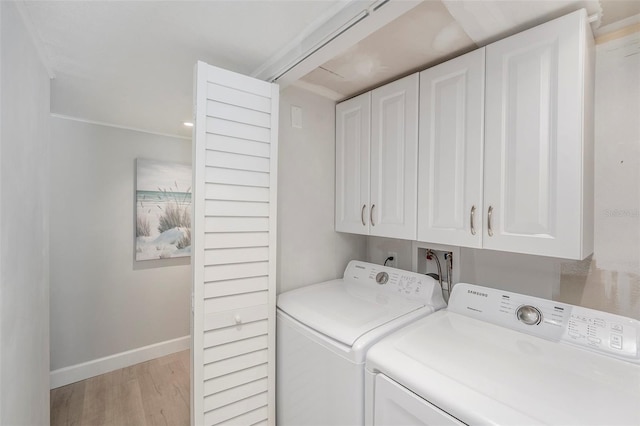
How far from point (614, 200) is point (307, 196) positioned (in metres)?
1.52

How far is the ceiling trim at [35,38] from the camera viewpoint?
1079mm

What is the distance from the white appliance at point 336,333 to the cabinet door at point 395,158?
34 centimetres

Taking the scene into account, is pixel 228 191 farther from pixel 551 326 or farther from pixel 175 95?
pixel 551 326

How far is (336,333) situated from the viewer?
1265mm

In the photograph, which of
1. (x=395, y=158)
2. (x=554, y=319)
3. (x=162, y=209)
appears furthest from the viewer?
(x=162, y=209)

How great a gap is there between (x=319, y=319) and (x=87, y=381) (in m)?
2.50

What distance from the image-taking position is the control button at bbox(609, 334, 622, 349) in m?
1.06

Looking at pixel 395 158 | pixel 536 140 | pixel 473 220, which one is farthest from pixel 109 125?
pixel 536 140

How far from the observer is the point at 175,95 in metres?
1.99

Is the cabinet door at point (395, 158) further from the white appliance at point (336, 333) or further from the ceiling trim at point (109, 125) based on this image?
the ceiling trim at point (109, 125)

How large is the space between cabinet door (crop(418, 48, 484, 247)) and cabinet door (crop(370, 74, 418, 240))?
0.05 m

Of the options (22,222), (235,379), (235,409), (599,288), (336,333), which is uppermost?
(22,222)

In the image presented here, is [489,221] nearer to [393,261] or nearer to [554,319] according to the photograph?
[554,319]

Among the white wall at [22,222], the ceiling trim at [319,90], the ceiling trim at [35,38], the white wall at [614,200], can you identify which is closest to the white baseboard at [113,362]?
the white wall at [22,222]
